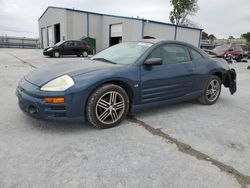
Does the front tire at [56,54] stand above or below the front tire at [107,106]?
above

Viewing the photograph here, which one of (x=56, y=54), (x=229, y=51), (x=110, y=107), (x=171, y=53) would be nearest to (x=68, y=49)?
(x=56, y=54)

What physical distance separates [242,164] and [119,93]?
1.77m

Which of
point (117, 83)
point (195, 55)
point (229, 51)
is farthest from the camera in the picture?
point (229, 51)

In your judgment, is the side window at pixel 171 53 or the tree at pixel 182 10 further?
the tree at pixel 182 10

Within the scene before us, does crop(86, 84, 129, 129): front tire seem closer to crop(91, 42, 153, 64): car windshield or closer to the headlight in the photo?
the headlight

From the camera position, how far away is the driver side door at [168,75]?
345 centimetres

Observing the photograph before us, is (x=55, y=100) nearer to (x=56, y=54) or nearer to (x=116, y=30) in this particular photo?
(x=56, y=54)

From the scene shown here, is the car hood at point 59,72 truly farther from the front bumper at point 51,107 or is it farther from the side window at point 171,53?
the side window at point 171,53

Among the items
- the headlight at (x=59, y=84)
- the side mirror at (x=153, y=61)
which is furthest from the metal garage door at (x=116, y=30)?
the headlight at (x=59, y=84)

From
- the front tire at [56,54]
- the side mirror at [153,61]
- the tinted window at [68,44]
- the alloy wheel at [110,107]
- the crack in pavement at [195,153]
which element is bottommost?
Answer: the crack in pavement at [195,153]

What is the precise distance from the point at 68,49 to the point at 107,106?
561 inches

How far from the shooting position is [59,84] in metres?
2.84

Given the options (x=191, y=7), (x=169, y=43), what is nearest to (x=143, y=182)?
(x=169, y=43)

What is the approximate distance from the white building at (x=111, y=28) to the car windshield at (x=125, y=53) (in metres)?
16.0
